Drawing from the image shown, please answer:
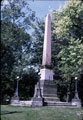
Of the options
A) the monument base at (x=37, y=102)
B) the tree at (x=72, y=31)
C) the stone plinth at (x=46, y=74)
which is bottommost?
the monument base at (x=37, y=102)

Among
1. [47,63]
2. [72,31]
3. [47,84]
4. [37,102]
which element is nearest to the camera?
[37,102]

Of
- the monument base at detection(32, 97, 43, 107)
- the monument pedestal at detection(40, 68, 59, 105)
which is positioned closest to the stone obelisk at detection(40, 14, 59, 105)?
the monument pedestal at detection(40, 68, 59, 105)

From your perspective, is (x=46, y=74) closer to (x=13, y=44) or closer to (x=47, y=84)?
(x=47, y=84)

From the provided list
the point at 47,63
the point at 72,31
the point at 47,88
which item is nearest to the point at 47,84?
the point at 47,88

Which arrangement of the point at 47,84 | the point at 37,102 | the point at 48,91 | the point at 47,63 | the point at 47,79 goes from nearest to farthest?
the point at 37,102 → the point at 48,91 → the point at 47,84 → the point at 47,79 → the point at 47,63

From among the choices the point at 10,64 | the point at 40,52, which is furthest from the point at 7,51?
the point at 40,52

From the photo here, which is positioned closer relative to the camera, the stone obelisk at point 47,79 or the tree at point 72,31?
the stone obelisk at point 47,79

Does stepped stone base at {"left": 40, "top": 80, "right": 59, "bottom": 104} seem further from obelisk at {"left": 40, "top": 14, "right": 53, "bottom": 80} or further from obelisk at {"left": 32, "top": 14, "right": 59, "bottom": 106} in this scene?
obelisk at {"left": 40, "top": 14, "right": 53, "bottom": 80}

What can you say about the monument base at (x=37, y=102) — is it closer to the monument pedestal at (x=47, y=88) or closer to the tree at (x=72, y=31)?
the monument pedestal at (x=47, y=88)

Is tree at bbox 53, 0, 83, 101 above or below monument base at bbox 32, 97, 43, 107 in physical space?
above

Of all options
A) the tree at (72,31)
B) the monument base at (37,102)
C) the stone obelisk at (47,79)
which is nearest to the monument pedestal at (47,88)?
the stone obelisk at (47,79)

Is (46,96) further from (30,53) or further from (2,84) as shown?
(30,53)

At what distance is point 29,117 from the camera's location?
9281 millimetres

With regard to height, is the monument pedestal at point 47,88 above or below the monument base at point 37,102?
above
